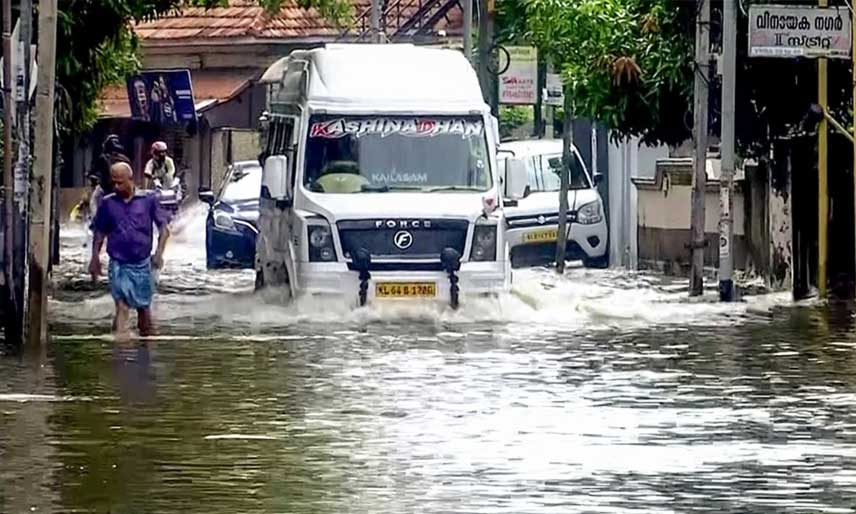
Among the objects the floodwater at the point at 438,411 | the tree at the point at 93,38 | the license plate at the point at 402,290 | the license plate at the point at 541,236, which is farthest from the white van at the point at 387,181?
the license plate at the point at 541,236

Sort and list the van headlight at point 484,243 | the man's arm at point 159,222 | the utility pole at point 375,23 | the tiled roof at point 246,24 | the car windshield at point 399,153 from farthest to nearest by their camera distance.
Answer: the tiled roof at point 246,24 → the utility pole at point 375,23 → the car windshield at point 399,153 → the van headlight at point 484,243 → the man's arm at point 159,222

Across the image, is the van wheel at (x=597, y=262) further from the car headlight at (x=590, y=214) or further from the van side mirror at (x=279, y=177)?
the van side mirror at (x=279, y=177)

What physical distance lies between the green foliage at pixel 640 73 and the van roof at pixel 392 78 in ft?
11.6

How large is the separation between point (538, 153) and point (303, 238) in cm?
1336

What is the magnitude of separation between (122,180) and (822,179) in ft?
→ 26.4

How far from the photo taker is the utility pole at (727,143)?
25531 millimetres

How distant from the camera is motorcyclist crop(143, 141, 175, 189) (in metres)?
34.0

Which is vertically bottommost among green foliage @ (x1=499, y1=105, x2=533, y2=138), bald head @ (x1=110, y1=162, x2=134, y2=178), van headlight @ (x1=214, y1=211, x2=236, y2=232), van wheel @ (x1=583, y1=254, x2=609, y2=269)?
van wheel @ (x1=583, y1=254, x2=609, y2=269)

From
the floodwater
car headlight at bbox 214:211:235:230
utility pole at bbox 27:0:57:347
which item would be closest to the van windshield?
car headlight at bbox 214:211:235:230

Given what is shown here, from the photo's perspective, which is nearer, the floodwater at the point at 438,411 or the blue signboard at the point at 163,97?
the floodwater at the point at 438,411

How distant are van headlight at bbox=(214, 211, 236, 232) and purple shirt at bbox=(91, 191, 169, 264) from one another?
1358cm

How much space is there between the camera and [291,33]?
162ft

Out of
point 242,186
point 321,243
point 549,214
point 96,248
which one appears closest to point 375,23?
point 549,214

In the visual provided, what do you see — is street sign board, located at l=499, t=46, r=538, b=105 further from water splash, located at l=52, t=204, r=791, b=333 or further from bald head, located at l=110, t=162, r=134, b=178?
bald head, located at l=110, t=162, r=134, b=178
